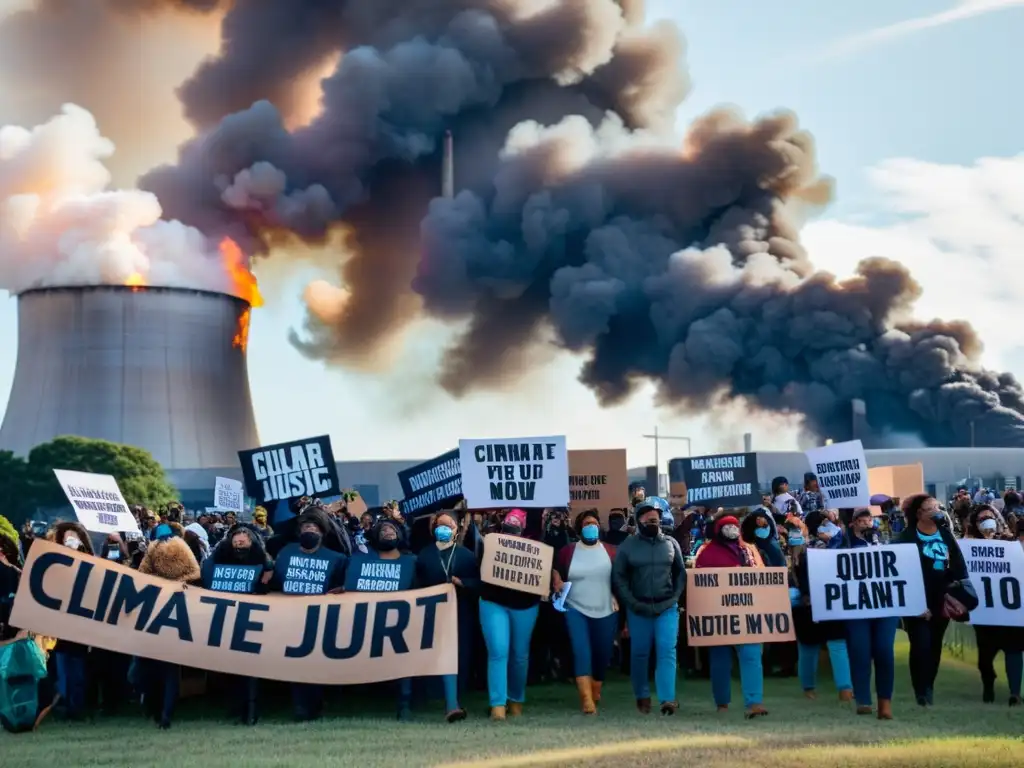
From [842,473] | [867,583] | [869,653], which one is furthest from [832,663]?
[842,473]

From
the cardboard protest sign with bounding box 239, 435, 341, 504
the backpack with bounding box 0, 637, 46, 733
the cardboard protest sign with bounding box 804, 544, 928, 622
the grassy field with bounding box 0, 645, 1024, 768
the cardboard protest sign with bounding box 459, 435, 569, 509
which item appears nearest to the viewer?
the grassy field with bounding box 0, 645, 1024, 768

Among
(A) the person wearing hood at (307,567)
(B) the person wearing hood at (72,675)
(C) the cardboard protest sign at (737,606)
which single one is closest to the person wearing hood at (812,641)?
(C) the cardboard protest sign at (737,606)

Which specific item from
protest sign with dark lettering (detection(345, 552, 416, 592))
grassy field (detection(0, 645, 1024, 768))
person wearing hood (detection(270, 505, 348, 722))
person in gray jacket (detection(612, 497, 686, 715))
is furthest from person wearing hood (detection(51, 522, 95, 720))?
person in gray jacket (detection(612, 497, 686, 715))

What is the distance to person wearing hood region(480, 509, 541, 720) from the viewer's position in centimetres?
960

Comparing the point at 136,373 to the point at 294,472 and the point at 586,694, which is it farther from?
the point at 586,694

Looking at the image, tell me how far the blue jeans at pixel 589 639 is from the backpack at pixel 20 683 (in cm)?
354

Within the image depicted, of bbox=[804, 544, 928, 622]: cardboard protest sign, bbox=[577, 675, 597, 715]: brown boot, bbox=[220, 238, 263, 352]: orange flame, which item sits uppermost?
bbox=[220, 238, 263, 352]: orange flame

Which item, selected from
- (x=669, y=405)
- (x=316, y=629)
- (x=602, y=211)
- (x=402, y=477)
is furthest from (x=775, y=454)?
(x=316, y=629)

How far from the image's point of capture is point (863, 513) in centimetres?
1009

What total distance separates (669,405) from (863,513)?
180 feet

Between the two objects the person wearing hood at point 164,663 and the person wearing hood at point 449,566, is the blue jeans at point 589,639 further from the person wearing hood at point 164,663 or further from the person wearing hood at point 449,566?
the person wearing hood at point 164,663

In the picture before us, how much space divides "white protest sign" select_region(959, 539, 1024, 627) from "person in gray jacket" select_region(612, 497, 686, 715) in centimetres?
225

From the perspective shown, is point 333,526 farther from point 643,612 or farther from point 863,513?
point 863,513

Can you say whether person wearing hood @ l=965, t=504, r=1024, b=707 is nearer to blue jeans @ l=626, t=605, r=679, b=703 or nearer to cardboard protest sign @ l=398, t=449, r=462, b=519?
blue jeans @ l=626, t=605, r=679, b=703
